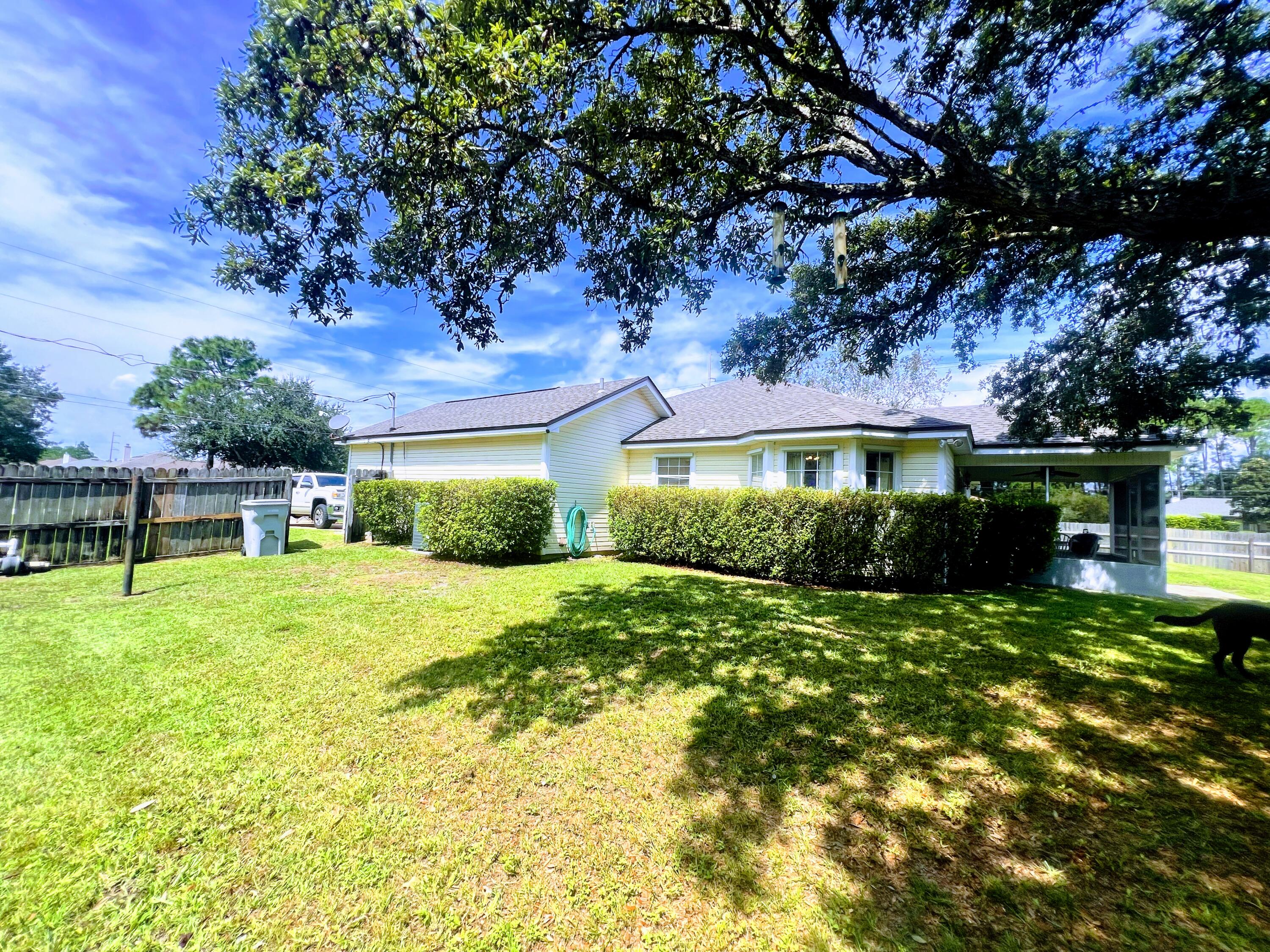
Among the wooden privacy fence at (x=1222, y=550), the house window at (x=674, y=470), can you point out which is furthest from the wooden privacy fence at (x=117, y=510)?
the wooden privacy fence at (x=1222, y=550)

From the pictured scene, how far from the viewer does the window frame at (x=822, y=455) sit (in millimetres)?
10312

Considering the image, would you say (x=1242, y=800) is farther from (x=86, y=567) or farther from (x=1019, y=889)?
(x=86, y=567)

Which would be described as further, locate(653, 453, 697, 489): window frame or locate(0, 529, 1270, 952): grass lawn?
locate(653, 453, 697, 489): window frame

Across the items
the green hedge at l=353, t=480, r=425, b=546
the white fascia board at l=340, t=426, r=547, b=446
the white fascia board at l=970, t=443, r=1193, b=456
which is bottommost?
the green hedge at l=353, t=480, r=425, b=546

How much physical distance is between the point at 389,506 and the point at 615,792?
1139 cm

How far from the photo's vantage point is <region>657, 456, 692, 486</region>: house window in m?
13.2

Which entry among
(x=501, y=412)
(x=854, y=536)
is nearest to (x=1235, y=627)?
(x=854, y=536)

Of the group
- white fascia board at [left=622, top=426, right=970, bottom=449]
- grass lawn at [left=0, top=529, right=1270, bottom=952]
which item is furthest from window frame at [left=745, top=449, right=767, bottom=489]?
grass lawn at [left=0, top=529, right=1270, bottom=952]

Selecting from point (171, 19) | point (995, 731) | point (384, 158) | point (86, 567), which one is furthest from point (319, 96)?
point (86, 567)

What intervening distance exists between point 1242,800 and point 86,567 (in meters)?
14.4

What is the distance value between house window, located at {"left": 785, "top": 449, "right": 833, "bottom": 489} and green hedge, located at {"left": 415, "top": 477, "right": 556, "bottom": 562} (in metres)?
5.55

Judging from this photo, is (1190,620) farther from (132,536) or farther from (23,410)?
(23,410)

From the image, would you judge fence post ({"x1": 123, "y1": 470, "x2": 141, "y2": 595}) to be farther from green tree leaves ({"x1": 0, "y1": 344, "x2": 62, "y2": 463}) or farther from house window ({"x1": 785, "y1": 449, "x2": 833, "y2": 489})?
green tree leaves ({"x1": 0, "y1": 344, "x2": 62, "y2": 463})

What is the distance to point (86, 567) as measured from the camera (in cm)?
819
